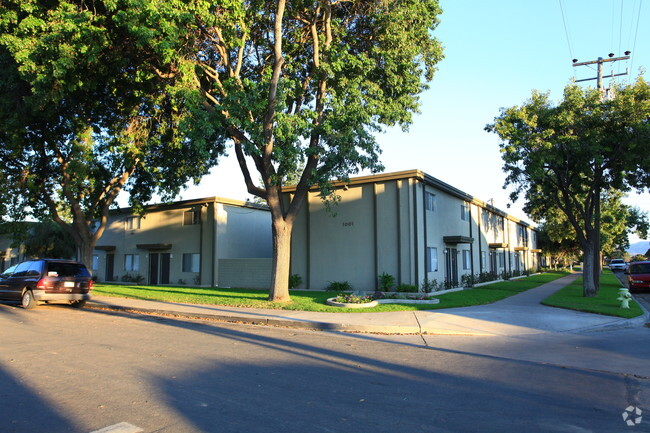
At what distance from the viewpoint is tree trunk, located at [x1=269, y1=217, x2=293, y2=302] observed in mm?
16422

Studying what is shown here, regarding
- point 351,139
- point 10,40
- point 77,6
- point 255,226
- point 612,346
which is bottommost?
point 612,346

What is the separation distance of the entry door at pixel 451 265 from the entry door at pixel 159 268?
17138 mm

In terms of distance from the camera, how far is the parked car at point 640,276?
74.1 feet

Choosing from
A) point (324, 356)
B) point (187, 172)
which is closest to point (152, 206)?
point (187, 172)

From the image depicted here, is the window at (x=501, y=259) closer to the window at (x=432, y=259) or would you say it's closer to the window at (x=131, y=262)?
the window at (x=432, y=259)

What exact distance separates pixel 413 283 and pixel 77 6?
1600 centimetres

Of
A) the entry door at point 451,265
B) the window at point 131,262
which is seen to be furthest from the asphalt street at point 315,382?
the window at point 131,262

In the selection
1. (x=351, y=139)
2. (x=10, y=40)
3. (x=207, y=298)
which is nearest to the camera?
(x=10, y=40)

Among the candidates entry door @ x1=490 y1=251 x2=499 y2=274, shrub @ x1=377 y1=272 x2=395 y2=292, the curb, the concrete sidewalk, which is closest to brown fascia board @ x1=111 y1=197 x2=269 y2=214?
shrub @ x1=377 y1=272 x2=395 y2=292

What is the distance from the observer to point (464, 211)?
2752 cm

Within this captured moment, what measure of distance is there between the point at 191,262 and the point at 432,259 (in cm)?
1476

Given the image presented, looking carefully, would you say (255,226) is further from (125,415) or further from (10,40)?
(125,415)

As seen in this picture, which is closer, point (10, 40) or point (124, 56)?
A: point (10, 40)

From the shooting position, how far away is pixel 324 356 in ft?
26.7
